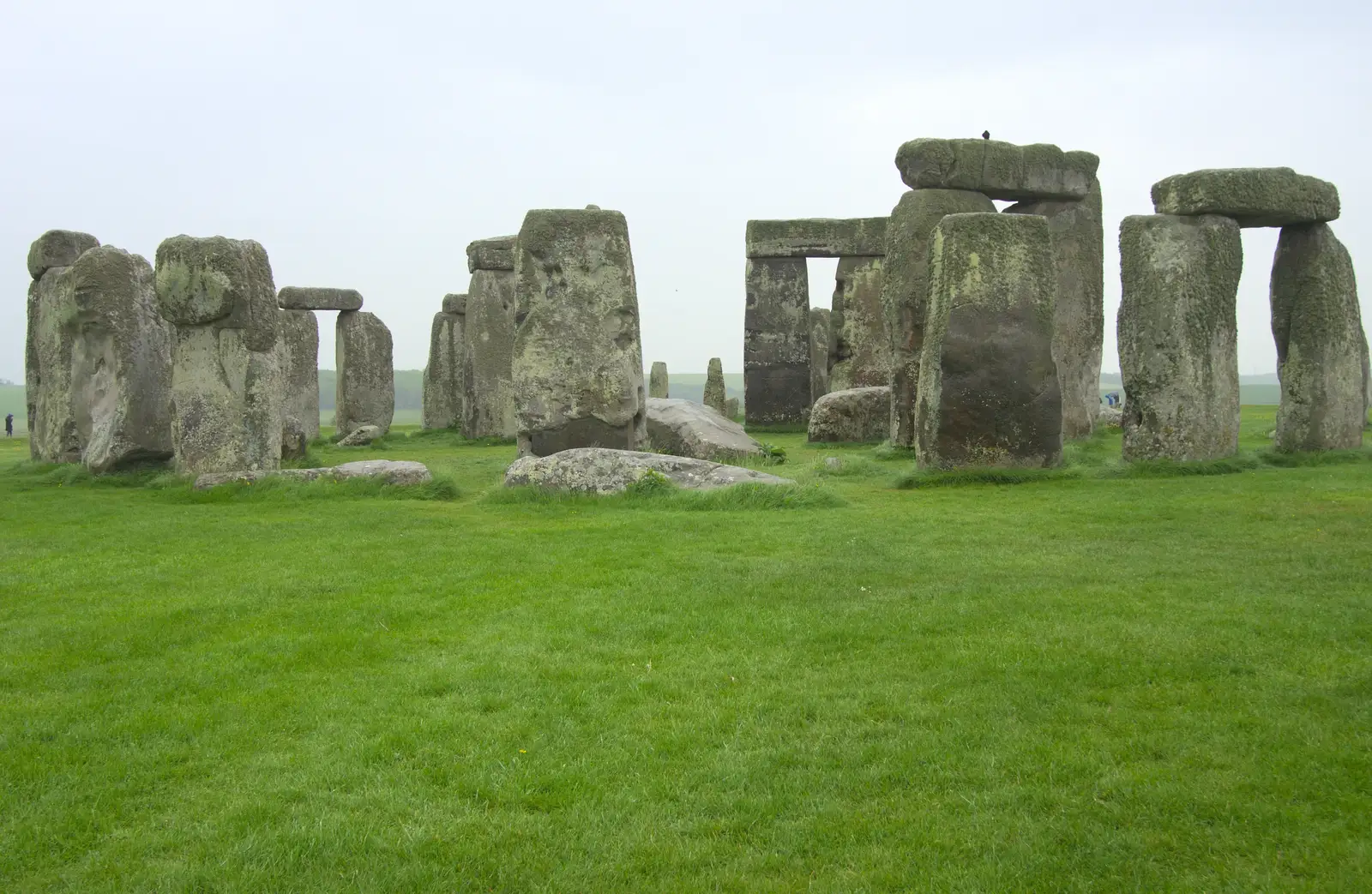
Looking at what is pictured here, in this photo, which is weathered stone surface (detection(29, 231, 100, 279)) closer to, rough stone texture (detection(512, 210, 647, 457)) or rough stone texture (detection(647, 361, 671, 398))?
rough stone texture (detection(512, 210, 647, 457))

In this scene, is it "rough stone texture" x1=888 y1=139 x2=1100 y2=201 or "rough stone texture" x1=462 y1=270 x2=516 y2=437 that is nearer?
"rough stone texture" x1=888 y1=139 x2=1100 y2=201

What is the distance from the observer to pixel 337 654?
537 cm

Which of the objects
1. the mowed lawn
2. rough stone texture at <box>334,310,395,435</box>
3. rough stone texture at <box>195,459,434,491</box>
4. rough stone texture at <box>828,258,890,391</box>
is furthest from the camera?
rough stone texture at <box>334,310,395,435</box>

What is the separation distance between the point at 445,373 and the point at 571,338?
39.5 feet

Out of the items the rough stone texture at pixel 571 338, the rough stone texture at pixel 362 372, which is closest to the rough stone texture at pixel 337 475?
the rough stone texture at pixel 571 338

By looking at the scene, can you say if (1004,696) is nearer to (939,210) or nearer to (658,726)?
(658,726)

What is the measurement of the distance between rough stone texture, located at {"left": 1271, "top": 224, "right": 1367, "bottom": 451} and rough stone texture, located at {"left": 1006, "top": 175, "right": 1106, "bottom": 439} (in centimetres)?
375

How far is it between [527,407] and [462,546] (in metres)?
4.47

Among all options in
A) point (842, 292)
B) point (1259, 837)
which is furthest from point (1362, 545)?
point (842, 292)

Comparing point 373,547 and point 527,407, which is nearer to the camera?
point 373,547

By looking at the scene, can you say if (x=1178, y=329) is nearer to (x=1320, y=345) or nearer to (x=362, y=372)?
(x=1320, y=345)

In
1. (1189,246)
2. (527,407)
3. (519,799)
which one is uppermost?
(1189,246)

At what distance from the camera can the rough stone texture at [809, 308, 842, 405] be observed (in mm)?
22094

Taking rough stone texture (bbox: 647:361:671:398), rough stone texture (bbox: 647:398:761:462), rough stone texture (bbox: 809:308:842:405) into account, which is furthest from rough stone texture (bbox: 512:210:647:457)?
rough stone texture (bbox: 647:361:671:398)
